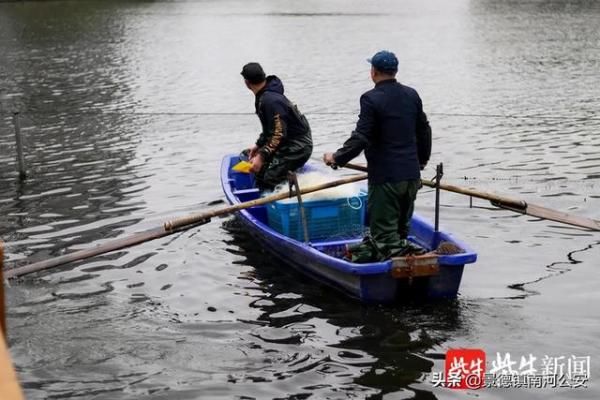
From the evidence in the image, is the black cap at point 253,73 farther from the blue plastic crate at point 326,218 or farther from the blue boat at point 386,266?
the blue boat at point 386,266

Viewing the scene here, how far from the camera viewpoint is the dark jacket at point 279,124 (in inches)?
452

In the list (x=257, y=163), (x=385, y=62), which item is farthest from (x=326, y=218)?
(x=385, y=62)

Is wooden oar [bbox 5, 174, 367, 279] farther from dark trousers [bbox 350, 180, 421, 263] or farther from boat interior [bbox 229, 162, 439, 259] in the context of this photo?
boat interior [bbox 229, 162, 439, 259]

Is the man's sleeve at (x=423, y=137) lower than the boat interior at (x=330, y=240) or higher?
higher

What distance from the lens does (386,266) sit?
9078mm

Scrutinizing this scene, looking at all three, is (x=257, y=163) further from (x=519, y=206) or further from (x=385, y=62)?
(x=519, y=206)

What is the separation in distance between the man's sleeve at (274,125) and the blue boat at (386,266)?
114 centimetres

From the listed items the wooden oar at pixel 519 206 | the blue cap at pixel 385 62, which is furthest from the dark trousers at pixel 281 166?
the blue cap at pixel 385 62

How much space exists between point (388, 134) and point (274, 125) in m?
2.63

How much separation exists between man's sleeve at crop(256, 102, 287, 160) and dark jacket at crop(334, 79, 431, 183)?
2.20m

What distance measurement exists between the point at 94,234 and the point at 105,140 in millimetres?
8089

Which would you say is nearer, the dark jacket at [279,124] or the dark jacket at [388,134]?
the dark jacket at [388,134]

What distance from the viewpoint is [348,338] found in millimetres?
8883

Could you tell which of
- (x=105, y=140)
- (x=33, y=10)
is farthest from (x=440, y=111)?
(x=33, y=10)
